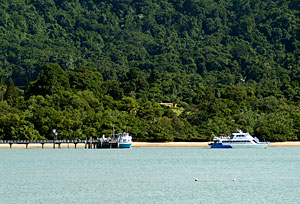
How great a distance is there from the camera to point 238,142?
160 m

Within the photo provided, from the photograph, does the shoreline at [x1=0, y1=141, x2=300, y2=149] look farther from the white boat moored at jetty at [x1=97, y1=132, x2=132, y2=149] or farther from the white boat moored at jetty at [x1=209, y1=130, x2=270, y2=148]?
the white boat moored at jetty at [x1=97, y1=132, x2=132, y2=149]

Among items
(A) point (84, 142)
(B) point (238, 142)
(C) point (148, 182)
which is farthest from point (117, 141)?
(C) point (148, 182)

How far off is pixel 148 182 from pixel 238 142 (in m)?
85.5

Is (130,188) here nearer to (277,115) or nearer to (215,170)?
(215,170)

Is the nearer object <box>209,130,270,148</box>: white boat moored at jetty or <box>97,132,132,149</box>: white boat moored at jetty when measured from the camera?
<box>97,132,132,149</box>: white boat moored at jetty

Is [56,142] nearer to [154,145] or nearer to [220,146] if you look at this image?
[154,145]

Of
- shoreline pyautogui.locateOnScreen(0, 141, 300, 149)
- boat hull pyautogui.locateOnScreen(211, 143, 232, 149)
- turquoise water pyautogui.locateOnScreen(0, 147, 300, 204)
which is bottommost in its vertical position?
turquoise water pyautogui.locateOnScreen(0, 147, 300, 204)

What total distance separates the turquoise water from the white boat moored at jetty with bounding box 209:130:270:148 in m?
53.3

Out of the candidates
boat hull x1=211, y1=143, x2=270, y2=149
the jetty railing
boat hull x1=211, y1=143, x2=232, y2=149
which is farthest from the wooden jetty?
boat hull x1=211, y1=143, x2=270, y2=149

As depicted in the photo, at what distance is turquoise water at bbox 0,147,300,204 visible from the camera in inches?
2499

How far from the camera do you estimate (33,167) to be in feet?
321

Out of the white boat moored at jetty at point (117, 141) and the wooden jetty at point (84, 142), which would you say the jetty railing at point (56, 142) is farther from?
the white boat moored at jetty at point (117, 141)

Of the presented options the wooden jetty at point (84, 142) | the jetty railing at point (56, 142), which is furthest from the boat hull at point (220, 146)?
the jetty railing at point (56, 142)

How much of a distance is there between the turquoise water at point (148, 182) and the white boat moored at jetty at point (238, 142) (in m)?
53.3
